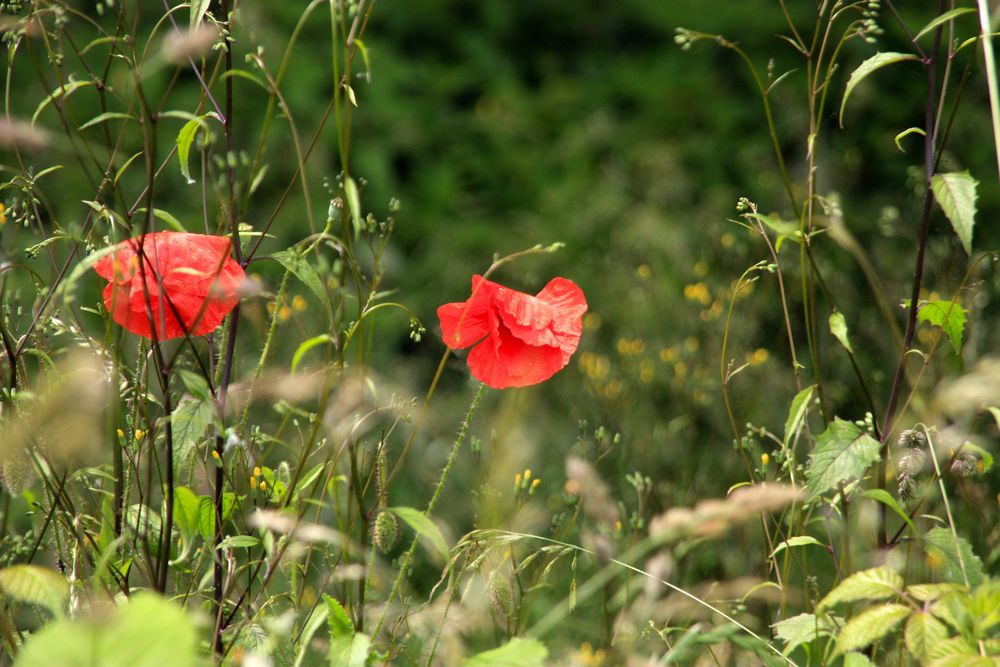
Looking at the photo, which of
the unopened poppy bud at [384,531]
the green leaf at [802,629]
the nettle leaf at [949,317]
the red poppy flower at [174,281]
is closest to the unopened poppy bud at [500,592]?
the unopened poppy bud at [384,531]

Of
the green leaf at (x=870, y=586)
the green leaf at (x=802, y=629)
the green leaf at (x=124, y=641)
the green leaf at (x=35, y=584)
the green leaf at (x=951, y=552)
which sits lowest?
the green leaf at (x=802, y=629)

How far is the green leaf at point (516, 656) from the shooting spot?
0.89 m

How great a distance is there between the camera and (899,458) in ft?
3.75

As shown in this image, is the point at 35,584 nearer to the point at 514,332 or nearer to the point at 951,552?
the point at 514,332

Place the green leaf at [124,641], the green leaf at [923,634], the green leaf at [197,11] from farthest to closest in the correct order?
1. the green leaf at [197,11]
2. the green leaf at [923,634]
3. the green leaf at [124,641]

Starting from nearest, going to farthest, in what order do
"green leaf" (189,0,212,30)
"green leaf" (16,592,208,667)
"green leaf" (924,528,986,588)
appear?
"green leaf" (16,592,208,667) < "green leaf" (189,0,212,30) < "green leaf" (924,528,986,588)

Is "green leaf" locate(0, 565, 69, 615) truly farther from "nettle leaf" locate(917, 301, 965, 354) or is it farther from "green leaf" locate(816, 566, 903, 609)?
"nettle leaf" locate(917, 301, 965, 354)

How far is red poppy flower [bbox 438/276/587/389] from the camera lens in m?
1.15

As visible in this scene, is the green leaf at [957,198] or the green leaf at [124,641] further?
the green leaf at [957,198]

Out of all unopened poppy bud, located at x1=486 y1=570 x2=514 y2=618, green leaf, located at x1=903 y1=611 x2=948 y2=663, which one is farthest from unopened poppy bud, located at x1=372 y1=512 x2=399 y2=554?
green leaf, located at x1=903 y1=611 x2=948 y2=663

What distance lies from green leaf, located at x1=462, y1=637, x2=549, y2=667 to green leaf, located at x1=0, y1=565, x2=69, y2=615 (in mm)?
336

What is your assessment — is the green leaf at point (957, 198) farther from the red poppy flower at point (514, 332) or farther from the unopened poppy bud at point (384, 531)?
the unopened poppy bud at point (384, 531)

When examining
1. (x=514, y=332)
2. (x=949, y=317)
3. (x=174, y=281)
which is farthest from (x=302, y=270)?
(x=949, y=317)

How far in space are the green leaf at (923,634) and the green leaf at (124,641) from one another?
0.53m
